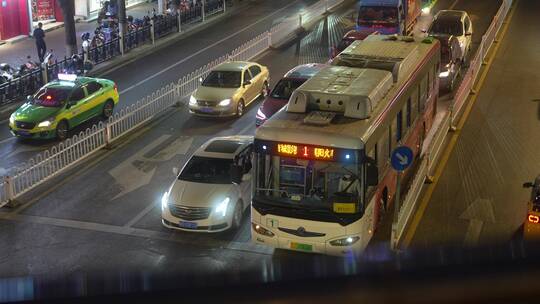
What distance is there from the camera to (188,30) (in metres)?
32.4

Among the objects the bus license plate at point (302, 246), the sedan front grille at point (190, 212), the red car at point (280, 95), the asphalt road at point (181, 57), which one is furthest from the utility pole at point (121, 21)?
the bus license plate at point (302, 246)

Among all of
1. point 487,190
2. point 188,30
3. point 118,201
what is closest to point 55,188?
point 118,201

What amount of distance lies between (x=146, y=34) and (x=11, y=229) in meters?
17.6

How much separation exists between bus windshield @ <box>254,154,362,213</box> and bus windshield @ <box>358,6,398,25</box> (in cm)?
1796

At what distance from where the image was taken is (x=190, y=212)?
12844 millimetres

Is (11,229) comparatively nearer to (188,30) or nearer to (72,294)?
(72,294)

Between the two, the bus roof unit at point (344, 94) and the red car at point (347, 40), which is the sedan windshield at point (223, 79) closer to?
the red car at point (347, 40)

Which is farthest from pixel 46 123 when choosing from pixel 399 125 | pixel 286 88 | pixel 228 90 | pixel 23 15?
pixel 23 15

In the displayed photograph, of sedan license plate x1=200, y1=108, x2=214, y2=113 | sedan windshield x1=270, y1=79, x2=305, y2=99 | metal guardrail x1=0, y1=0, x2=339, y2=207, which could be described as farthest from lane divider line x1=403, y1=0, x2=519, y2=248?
metal guardrail x1=0, y1=0, x2=339, y2=207

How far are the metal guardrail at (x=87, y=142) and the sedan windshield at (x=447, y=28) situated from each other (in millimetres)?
8448

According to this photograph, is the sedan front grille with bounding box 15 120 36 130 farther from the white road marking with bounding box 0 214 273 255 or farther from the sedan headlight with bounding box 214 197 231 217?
the sedan headlight with bounding box 214 197 231 217

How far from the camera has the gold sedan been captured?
20062 mm

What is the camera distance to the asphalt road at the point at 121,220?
12.2 metres

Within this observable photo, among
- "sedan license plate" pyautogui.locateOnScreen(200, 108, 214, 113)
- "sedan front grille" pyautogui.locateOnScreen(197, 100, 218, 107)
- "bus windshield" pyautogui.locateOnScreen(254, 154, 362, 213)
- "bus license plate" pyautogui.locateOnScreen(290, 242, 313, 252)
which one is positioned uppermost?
"bus windshield" pyautogui.locateOnScreen(254, 154, 362, 213)
